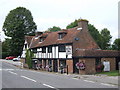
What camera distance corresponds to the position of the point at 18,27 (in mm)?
65875

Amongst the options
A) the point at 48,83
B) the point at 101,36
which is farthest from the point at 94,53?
the point at 101,36

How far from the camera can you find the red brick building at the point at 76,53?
32156 mm

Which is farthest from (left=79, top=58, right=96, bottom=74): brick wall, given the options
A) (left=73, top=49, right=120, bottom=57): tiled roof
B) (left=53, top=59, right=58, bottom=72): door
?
(left=53, top=59, right=58, bottom=72): door

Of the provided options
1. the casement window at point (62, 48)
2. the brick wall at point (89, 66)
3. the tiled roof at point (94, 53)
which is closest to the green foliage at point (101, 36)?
the casement window at point (62, 48)

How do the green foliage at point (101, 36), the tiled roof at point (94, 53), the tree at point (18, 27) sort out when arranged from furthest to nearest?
the tree at point (18, 27) < the green foliage at point (101, 36) < the tiled roof at point (94, 53)

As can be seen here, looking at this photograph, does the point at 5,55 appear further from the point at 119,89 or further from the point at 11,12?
the point at 119,89

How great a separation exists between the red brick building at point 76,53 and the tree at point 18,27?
24.2 meters

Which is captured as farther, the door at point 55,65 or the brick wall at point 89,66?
the door at point 55,65

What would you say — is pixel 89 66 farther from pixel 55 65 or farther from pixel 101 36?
pixel 101 36

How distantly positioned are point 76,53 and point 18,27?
3575 cm

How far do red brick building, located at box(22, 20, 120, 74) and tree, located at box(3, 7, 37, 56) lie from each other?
24.2 m

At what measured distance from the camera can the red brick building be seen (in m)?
32.2

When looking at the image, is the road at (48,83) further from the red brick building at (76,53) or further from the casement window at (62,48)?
the casement window at (62,48)

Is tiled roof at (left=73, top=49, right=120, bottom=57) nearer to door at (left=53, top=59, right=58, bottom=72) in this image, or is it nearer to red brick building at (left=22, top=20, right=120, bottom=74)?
red brick building at (left=22, top=20, right=120, bottom=74)
